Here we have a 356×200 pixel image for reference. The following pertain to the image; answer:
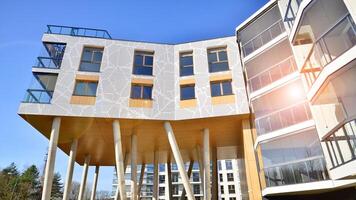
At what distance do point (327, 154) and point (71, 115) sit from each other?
51.5 ft

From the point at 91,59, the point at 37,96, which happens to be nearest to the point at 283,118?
the point at 91,59

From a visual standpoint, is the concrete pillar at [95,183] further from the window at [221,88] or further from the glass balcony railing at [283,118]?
the glass balcony railing at [283,118]

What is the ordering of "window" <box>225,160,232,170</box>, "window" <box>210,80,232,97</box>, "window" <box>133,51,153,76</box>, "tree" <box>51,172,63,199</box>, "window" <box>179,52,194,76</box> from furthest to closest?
"window" <box>225,160,232,170</box> < "tree" <box>51,172,63,199</box> < "window" <box>179,52,194,76</box> < "window" <box>133,51,153,76</box> < "window" <box>210,80,232,97</box>

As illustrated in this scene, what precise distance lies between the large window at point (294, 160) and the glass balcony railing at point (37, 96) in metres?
15.1

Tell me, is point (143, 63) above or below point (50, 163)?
above

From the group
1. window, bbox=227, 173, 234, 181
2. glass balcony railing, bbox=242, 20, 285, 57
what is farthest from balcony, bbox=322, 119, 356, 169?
window, bbox=227, 173, 234, 181

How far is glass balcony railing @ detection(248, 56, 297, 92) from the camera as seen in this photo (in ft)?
49.7

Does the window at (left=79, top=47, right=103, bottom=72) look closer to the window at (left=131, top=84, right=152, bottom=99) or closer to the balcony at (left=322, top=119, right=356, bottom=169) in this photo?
the window at (left=131, top=84, right=152, bottom=99)

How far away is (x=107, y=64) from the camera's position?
63.8ft

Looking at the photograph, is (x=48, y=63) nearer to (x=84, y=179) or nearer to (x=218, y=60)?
(x=84, y=179)

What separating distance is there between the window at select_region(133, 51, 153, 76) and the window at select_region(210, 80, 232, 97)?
5350 mm

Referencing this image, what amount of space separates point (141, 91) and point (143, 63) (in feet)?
9.04

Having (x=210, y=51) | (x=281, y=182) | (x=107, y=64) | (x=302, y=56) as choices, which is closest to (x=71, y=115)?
(x=107, y=64)

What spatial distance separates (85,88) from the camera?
18.4 metres
